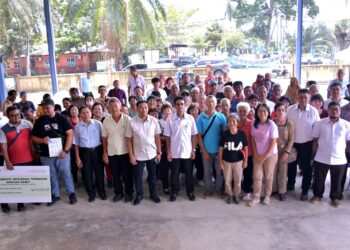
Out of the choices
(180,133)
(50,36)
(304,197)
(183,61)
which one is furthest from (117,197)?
(183,61)

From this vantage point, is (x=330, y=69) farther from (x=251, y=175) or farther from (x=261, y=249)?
(x=261, y=249)

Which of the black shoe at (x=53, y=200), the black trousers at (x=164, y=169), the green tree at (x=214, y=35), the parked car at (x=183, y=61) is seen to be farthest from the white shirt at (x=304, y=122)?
the green tree at (x=214, y=35)

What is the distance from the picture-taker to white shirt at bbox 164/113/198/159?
4.17 metres

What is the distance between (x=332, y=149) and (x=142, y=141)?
2268 mm

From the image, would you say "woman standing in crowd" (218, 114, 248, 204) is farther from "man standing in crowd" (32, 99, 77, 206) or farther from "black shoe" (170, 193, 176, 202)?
"man standing in crowd" (32, 99, 77, 206)

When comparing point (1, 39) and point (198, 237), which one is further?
point (1, 39)

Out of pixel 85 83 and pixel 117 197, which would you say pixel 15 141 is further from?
pixel 85 83

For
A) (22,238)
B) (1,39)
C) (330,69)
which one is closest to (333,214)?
(22,238)

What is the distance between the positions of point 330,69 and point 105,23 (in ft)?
36.5

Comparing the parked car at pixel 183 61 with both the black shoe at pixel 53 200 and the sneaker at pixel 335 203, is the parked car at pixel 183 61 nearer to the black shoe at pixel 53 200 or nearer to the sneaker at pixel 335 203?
the black shoe at pixel 53 200

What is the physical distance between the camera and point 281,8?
2664 cm

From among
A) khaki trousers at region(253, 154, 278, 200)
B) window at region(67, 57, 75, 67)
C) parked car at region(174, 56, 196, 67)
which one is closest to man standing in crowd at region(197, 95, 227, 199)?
khaki trousers at region(253, 154, 278, 200)

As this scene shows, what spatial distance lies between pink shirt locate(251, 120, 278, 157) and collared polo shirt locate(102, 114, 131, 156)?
63.1 inches

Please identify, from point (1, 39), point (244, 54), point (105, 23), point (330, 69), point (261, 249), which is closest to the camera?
point (261, 249)
